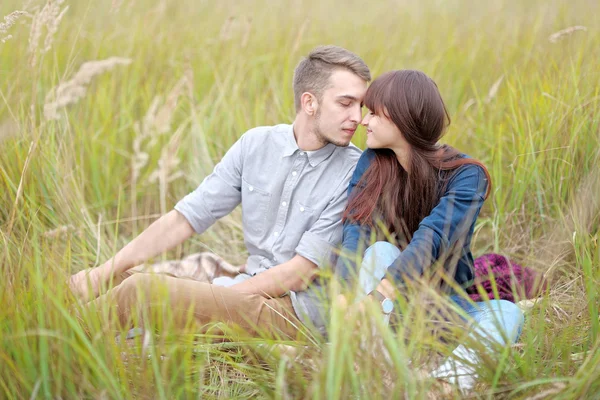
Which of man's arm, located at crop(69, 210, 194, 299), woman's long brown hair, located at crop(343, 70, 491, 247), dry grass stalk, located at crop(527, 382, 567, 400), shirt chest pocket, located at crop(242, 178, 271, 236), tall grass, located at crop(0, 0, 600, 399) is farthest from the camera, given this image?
shirt chest pocket, located at crop(242, 178, 271, 236)

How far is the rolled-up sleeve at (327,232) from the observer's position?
8.38 ft

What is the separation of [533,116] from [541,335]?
1.56 m

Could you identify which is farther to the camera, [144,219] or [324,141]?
[144,219]

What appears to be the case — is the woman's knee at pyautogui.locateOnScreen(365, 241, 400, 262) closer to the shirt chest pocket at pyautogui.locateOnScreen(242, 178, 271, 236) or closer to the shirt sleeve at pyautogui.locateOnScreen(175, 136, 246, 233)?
the shirt chest pocket at pyautogui.locateOnScreen(242, 178, 271, 236)

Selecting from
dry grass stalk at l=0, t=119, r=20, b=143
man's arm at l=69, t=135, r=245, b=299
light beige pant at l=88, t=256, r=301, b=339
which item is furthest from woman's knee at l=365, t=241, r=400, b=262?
dry grass stalk at l=0, t=119, r=20, b=143

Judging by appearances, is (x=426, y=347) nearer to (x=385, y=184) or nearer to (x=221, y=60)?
(x=385, y=184)

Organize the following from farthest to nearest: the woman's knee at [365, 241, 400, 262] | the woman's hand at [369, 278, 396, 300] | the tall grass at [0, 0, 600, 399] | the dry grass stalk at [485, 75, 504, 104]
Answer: the dry grass stalk at [485, 75, 504, 104], the woman's knee at [365, 241, 400, 262], the woman's hand at [369, 278, 396, 300], the tall grass at [0, 0, 600, 399]

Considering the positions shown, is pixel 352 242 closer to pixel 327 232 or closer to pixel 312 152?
pixel 327 232

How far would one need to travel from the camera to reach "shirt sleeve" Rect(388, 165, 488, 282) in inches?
88.7

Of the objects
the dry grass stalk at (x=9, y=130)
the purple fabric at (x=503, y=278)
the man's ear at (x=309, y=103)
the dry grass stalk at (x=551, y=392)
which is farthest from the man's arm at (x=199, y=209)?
the dry grass stalk at (x=551, y=392)

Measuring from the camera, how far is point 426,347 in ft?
6.03

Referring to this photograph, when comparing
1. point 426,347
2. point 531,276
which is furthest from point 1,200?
point 531,276

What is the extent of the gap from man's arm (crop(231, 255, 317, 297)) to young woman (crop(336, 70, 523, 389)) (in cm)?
18

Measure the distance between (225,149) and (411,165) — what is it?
1.58 metres
